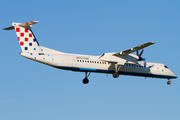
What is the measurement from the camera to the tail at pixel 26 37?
31980 millimetres

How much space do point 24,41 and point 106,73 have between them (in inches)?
392

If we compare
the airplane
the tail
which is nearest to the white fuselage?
the airplane

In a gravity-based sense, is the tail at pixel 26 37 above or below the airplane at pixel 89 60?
above

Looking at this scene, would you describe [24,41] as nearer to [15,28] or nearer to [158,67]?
[15,28]

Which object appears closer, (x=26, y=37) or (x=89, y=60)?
(x=26, y=37)

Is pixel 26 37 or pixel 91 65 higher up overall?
pixel 26 37

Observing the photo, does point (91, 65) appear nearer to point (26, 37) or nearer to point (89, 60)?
point (89, 60)

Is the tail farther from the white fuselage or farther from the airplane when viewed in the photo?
the white fuselage

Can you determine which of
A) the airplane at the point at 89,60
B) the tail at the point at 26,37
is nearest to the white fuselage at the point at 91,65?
the airplane at the point at 89,60

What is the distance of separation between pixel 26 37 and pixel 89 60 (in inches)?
283

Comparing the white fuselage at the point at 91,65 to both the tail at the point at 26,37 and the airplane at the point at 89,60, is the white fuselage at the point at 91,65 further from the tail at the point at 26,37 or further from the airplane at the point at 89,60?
the tail at the point at 26,37

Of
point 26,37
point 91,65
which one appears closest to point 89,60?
point 91,65

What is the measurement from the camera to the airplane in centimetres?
3219

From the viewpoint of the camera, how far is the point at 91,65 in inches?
1358
